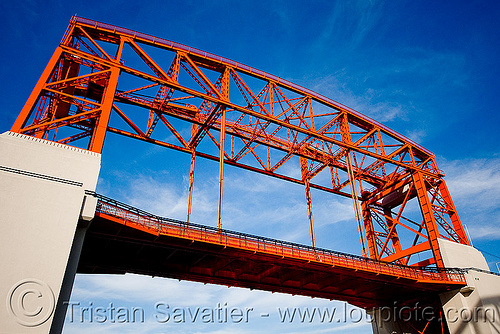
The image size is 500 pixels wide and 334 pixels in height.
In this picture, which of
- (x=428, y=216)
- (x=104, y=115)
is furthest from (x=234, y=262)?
(x=428, y=216)

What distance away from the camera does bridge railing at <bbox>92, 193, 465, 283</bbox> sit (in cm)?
2106

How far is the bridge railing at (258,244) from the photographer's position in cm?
2106

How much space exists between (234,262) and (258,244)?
303 centimetres

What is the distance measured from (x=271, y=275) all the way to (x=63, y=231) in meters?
17.0

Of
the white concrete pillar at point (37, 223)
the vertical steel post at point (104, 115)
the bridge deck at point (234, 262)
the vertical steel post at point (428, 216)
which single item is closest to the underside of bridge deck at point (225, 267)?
the bridge deck at point (234, 262)

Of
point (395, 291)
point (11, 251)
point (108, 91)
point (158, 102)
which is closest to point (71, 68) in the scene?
point (108, 91)

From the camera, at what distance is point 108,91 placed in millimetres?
25938

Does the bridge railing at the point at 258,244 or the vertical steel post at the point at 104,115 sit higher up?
the vertical steel post at the point at 104,115

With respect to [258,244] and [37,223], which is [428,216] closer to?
[258,244]

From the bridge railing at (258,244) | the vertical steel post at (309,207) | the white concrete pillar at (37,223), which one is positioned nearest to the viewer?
the white concrete pillar at (37,223)

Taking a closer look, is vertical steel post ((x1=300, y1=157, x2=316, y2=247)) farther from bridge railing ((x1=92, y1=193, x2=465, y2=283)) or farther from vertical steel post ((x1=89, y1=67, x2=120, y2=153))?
vertical steel post ((x1=89, y1=67, x2=120, y2=153))

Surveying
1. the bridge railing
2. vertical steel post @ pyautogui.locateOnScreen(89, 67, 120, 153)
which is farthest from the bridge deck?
vertical steel post @ pyautogui.locateOnScreen(89, 67, 120, 153)

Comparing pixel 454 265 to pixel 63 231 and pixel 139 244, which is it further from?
pixel 63 231

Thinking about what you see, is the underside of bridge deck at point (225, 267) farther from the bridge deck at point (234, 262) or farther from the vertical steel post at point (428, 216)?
the vertical steel post at point (428, 216)
